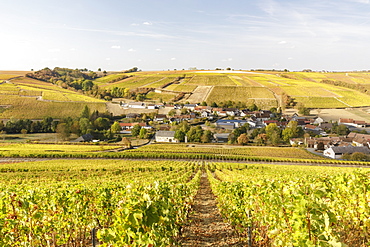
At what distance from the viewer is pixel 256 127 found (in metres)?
92.2

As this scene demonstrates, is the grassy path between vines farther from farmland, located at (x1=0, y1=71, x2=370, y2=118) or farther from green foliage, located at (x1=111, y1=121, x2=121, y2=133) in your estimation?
farmland, located at (x1=0, y1=71, x2=370, y2=118)

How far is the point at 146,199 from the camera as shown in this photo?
4.91m

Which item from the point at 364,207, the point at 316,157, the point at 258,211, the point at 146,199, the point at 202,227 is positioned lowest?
the point at 316,157

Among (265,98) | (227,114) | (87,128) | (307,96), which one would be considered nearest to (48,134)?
(87,128)

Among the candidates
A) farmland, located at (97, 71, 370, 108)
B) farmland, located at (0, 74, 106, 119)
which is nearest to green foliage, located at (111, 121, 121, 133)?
farmland, located at (0, 74, 106, 119)

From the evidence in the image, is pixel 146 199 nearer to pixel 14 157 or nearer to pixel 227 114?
pixel 14 157

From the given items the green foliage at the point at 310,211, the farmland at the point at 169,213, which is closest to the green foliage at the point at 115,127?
the farmland at the point at 169,213

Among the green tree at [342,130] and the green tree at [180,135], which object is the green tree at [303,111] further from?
the green tree at [180,135]

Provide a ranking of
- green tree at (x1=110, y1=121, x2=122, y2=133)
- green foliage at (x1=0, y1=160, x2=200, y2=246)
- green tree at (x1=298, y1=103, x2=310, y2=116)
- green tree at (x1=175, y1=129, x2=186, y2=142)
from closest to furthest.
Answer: green foliage at (x1=0, y1=160, x2=200, y2=246) < green tree at (x1=175, y1=129, x2=186, y2=142) < green tree at (x1=110, y1=121, x2=122, y2=133) < green tree at (x1=298, y1=103, x2=310, y2=116)

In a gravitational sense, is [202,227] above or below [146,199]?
below

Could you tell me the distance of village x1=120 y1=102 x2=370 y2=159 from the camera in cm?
6876

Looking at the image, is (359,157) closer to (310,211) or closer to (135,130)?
(135,130)

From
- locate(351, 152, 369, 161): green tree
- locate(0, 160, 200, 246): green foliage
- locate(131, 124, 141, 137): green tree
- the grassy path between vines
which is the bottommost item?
locate(351, 152, 369, 161): green tree

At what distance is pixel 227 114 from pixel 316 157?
56414 mm
